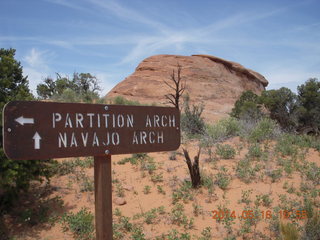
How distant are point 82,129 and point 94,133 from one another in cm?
10

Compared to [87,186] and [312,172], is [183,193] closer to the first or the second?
[87,186]

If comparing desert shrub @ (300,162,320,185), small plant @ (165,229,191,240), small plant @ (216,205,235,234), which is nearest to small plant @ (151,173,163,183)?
small plant @ (216,205,235,234)

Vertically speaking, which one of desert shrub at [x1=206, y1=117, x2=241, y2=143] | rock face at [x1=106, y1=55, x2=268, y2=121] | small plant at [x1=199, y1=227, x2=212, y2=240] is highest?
rock face at [x1=106, y1=55, x2=268, y2=121]

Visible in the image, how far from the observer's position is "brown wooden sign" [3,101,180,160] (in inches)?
74.5

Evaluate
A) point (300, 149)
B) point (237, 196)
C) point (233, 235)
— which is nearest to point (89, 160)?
point (237, 196)

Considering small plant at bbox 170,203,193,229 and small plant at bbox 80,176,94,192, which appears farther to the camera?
small plant at bbox 80,176,94,192

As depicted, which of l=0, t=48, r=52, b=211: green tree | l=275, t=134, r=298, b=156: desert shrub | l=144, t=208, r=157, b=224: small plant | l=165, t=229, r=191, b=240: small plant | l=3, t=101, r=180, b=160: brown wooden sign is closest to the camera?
l=3, t=101, r=180, b=160: brown wooden sign

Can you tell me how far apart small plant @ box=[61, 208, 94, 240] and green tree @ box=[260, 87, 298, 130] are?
1630 centimetres

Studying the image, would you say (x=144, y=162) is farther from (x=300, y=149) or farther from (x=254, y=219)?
(x=300, y=149)

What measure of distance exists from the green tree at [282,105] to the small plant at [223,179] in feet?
43.3

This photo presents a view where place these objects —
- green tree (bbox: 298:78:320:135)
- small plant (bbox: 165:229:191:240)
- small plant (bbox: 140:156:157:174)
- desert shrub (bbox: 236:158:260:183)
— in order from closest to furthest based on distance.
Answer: small plant (bbox: 165:229:191:240) < desert shrub (bbox: 236:158:260:183) < small plant (bbox: 140:156:157:174) < green tree (bbox: 298:78:320:135)

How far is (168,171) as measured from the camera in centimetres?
664

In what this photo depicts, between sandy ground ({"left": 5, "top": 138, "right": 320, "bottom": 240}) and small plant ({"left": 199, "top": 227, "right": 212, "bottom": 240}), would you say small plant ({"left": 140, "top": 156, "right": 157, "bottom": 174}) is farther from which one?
small plant ({"left": 199, "top": 227, "right": 212, "bottom": 240})

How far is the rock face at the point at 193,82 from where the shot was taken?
30797 mm
